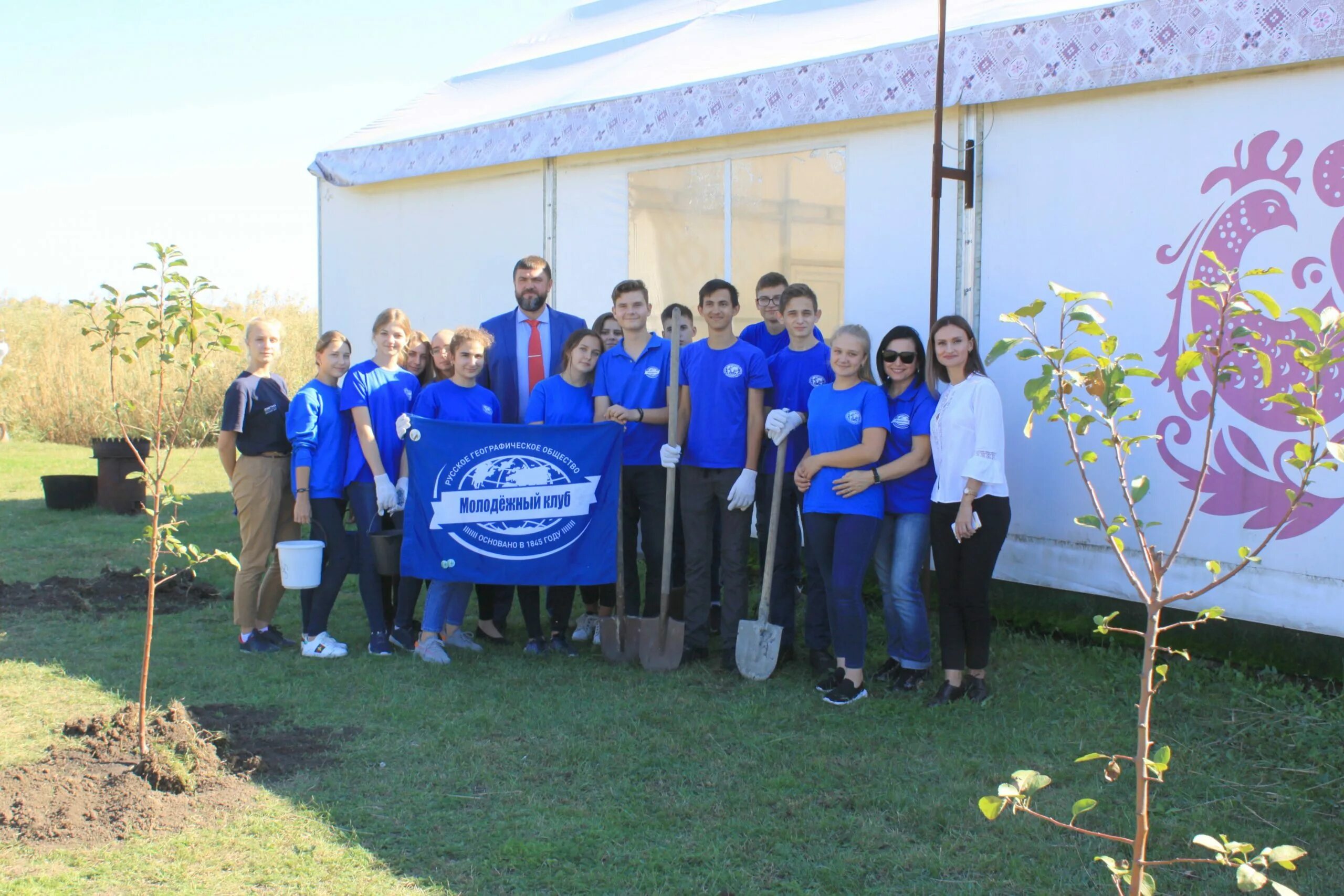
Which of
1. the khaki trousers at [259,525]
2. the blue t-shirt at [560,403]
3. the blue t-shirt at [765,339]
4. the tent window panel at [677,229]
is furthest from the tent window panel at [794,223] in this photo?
the khaki trousers at [259,525]

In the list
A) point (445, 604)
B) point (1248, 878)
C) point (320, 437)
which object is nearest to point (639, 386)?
point (445, 604)

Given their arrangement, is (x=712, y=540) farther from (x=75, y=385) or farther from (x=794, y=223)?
(x=75, y=385)

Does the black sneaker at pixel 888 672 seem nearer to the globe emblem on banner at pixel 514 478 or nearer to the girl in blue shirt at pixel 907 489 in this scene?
the girl in blue shirt at pixel 907 489

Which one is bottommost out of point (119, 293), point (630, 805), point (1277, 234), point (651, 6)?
point (630, 805)

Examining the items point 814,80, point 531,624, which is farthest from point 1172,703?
point 814,80

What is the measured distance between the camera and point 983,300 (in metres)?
5.93

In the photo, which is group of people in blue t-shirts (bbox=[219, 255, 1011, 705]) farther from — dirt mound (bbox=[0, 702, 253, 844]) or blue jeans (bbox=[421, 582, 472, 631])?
dirt mound (bbox=[0, 702, 253, 844])

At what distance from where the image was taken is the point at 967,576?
4.93m

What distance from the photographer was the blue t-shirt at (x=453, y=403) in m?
5.91

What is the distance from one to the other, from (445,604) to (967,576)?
271cm

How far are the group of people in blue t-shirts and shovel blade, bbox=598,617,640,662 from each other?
200 millimetres

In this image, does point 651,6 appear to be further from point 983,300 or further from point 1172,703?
point 1172,703

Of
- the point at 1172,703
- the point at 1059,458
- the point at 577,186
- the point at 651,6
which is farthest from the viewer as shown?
the point at 651,6

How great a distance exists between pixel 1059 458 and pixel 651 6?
5.91m
